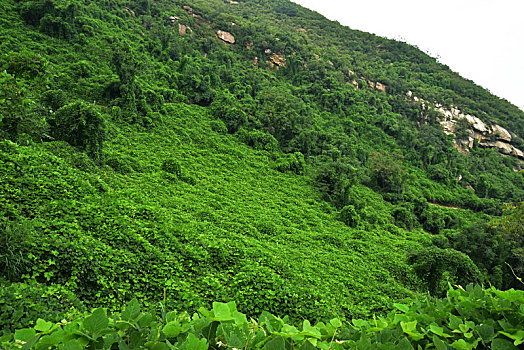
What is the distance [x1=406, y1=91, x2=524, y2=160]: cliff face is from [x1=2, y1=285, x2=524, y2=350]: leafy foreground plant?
1555 inches

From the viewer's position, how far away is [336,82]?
3284 cm

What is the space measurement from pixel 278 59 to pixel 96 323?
3690 centimetres

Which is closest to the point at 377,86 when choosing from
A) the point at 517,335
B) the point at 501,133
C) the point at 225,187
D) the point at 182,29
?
the point at 501,133

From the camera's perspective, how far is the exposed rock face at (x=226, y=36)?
32.5 metres

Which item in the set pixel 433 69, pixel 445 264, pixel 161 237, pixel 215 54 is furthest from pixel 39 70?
pixel 433 69

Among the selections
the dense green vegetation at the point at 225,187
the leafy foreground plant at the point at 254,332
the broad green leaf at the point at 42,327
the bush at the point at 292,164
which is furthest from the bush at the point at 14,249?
the bush at the point at 292,164

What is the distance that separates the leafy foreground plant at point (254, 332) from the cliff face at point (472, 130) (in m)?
39.5

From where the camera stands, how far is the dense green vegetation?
3326 mm

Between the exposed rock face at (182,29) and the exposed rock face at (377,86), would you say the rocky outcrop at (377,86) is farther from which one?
the exposed rock face at (182,29)

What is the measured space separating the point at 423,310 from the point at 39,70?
17.3ft

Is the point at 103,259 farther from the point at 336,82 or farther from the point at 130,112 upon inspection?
the point at 336,82

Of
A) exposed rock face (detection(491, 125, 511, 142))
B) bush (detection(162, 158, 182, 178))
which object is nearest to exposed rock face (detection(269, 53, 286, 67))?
bush (detection(162, 158, 182, 178))

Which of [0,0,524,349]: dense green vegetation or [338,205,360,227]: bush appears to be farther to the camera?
[338,205,360,227]: bush

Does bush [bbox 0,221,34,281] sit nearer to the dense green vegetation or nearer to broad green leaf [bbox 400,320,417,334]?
the dense green vegetation
